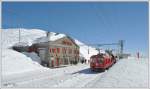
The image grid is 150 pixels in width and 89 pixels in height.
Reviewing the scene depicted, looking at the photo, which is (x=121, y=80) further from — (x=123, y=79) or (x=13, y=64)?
(x=13, y=64)

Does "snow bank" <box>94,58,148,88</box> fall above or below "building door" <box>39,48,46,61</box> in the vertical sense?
below

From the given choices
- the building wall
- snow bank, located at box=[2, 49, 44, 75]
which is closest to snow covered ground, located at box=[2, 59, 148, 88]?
snow bank, located at box=[2, 49, 44, 75]

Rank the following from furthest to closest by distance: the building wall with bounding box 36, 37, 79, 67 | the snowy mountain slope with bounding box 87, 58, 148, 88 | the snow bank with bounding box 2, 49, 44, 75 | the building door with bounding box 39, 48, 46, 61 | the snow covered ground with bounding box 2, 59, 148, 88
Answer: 1. the building wall with bounding box 36, 37, 79, 67
2. the building door with bounding box 39, 48, 46, 61
3. the snow bank with bounding box 2, 49, 44, 75
4. the snow covered ground with bounding box 2, 59, 148, 88
5. the snowy mountain slope with bounding box 87, 58, 148, 88

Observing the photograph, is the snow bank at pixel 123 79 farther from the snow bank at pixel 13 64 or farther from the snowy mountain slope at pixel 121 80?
the snow bank at pixel 13 64

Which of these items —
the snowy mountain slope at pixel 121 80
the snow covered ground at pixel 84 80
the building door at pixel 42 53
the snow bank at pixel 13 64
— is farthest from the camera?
the building door at pixel 42 53

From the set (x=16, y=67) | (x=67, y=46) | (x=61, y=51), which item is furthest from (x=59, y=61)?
(x=16, y=67)

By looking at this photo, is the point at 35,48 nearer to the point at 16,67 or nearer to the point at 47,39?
the point at 47,39

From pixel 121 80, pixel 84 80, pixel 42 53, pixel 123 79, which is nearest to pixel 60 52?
pixel 42 53

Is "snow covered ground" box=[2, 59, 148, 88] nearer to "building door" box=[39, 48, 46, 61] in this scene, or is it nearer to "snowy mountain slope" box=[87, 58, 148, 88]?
"snowy mountain slope" box=[87, 58, 148, 88]

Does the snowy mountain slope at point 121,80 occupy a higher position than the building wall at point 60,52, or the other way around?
the building wall at point 60,52

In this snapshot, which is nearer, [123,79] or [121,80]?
[121,80]

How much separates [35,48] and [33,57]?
7.20m

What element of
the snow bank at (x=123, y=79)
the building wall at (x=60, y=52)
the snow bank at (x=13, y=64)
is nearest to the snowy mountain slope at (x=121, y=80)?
the snow bank at (x=123, y=79)

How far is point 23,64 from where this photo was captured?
145 ft
